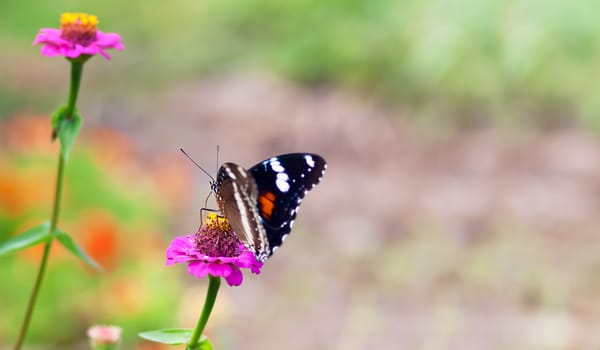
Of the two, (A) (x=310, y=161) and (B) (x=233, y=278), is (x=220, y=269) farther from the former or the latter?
(A) (x=310, y=161)

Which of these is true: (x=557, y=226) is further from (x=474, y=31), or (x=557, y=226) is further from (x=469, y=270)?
(x=474, y=31)

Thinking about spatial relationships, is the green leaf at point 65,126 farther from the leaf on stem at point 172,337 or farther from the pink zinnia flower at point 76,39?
the leaf on stem at point 172,337

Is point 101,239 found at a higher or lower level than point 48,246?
higher

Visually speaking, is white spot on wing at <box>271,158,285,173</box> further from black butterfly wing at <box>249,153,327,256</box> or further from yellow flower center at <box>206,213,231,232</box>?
yellow flower center at <box>206,213,231,232</box>

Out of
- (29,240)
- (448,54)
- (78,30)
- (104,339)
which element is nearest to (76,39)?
(78,30)

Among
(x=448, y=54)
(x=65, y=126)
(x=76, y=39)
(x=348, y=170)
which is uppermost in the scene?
(x=448, y=54)

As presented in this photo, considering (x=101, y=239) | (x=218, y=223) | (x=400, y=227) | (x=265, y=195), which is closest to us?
(x=218, y=223)

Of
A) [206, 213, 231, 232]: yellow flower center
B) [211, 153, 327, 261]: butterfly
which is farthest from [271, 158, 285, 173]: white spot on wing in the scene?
[206, 213, 231, 232]: yellow flower center
